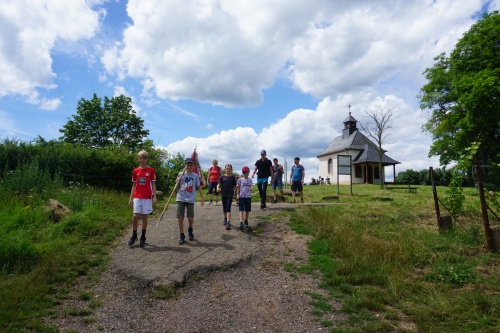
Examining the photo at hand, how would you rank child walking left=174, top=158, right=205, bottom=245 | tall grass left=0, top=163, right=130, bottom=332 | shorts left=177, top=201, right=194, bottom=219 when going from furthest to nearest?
child walking left=174, top=158, right=205, bottom=245
shorts left=177, top=201, right=194, bottom=219
tall grass left=0, top=163, right=130, bottom=332

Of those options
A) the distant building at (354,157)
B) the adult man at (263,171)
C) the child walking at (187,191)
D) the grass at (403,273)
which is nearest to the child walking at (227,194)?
the child walking at (187,191)

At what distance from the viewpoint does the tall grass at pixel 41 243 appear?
165 inches

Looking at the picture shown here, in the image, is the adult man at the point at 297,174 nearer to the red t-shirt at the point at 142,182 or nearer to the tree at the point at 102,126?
the red t-shirt at the point at 142,182

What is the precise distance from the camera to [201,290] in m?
5.05

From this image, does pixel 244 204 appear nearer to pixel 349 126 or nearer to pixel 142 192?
pixel 142 192

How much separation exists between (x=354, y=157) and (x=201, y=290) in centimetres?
4074

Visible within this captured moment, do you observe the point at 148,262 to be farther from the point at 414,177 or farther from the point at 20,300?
the point at 414,177

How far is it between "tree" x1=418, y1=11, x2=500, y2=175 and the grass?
13.0 meters

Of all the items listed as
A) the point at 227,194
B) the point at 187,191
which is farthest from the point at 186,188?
the point at 227,194

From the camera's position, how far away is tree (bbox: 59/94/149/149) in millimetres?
40312

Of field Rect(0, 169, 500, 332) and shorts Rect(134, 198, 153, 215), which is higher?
shorts Rect(134, 198, 153, 215)

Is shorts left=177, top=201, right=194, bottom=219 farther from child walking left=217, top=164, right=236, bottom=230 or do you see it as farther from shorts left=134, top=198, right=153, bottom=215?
child walking left=217, top=164, right=236, bottom=230

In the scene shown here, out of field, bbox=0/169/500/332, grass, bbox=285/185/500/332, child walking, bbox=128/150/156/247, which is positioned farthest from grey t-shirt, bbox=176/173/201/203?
grass, bbox=285/185/500/332

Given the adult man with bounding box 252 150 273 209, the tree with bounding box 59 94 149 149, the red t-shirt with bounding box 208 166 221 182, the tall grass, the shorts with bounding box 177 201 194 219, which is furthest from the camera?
the tree with bounding box 59 94 149 149
